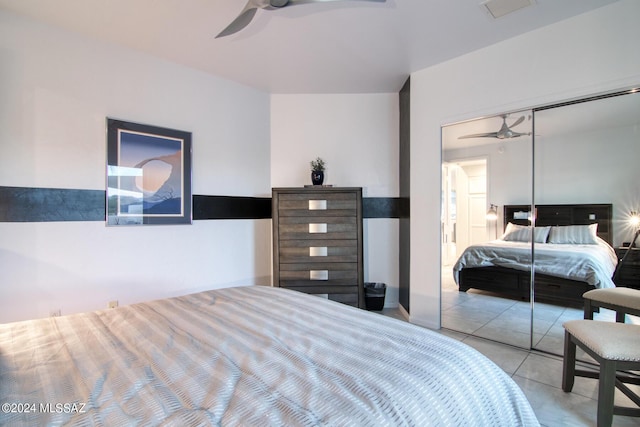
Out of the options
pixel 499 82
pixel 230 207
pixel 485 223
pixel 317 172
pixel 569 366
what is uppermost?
pixel 499 82

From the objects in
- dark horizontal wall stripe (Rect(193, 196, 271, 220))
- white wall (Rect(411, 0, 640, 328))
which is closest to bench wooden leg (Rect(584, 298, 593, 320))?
white wall (Rect(411, 0, 640, 328))

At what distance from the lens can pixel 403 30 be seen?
90.7 inches

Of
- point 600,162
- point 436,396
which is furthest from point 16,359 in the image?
point 600,162

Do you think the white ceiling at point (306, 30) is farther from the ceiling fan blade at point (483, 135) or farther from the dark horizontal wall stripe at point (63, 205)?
the dark horizontal wall stripe at point (63, 205)

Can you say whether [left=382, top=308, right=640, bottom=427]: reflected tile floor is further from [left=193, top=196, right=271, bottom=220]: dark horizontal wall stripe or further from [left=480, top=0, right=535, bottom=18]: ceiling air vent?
[left=193, top=196, right=271, bottom=220]: dark horizontal wall stripe

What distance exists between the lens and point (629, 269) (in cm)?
205

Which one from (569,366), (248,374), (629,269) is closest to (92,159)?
(248,374)

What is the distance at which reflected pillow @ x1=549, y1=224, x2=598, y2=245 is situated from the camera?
222 cm

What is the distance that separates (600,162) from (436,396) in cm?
238

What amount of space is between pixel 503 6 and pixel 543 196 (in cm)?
143

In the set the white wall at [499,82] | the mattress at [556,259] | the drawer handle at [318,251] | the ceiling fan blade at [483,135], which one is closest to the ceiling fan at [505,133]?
the ceiling fan blade at [483,135]

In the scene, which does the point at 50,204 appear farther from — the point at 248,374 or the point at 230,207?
the point at 248,374

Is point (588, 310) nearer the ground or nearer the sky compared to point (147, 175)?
nearer the ground

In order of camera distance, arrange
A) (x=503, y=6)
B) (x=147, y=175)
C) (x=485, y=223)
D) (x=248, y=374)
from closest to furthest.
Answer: (x=248, y=374) → (x=503, y=6) → (x=147, y=175) → (x=485, y=223)
